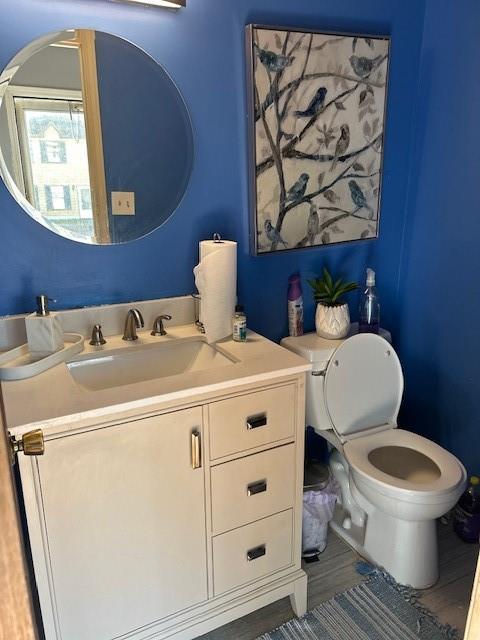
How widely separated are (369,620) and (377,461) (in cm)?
53

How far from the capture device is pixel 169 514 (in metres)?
1.34

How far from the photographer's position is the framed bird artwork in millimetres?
1680

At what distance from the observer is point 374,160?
1.99 m

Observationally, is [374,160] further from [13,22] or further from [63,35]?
[13,22]

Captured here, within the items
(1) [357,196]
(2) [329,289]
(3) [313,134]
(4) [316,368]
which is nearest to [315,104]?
(3) [313,134]

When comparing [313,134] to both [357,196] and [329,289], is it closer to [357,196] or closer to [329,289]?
[357,196]

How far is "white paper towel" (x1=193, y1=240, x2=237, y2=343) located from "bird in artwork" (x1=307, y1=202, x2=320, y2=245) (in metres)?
0.43

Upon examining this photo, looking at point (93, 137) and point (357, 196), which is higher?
point (93, 137)

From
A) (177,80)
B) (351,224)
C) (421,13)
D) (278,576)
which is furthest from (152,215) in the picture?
(421,13)

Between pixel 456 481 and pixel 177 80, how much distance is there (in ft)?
5.08

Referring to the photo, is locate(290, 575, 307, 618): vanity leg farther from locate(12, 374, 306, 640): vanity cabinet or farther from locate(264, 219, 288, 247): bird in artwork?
locate(264, 219, 288, 247): bird in artwork

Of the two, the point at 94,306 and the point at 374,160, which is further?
the point at 374,160

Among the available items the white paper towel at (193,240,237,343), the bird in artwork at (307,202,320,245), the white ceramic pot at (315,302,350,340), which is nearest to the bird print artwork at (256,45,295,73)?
the bird in artwork at (307,202,320,245)

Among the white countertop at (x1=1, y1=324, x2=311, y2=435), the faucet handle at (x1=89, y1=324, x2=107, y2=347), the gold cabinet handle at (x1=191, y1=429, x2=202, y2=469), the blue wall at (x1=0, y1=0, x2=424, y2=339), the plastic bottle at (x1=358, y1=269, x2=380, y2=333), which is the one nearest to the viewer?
the white countertop at (x1=1, y1=324, x2=311, y2=435)
